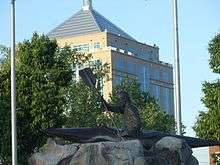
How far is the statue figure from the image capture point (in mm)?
18109

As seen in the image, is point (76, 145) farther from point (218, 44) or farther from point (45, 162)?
point (218, 44)

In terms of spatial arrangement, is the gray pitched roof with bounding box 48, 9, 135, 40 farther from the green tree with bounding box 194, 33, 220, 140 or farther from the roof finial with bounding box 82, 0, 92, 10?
the green tree with bounding box 194, 33, 220, 140

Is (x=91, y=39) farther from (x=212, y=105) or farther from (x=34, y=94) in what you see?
(x=212, y=105)

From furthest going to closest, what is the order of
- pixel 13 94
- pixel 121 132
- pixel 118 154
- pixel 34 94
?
pixel 34 94 → pixel 13 94 → pixel 121 132 → pixel 118 154

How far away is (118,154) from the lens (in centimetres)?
1677

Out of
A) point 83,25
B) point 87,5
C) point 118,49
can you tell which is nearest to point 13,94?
point 118,49

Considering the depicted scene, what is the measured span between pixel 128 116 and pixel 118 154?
1.69 m

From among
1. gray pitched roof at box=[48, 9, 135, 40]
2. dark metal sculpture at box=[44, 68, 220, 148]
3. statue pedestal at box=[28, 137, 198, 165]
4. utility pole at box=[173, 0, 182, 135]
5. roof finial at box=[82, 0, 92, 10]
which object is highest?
roof finial at box=[82, 0, 92, 10]

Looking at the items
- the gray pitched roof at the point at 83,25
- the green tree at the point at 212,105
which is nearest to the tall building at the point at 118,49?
the gray pitched roof at the point at 83,25

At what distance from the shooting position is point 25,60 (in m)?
35.5

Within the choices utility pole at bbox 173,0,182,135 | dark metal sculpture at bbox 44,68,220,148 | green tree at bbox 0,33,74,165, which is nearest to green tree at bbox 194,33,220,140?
utility pole at bbox 173,0,182,135

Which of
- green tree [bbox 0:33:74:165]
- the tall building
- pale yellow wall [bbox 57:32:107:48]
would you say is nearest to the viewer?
green tree [bbox 0:33:74:165]

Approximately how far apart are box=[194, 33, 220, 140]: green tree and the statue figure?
13.7 metres

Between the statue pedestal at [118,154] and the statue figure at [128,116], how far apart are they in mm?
915
